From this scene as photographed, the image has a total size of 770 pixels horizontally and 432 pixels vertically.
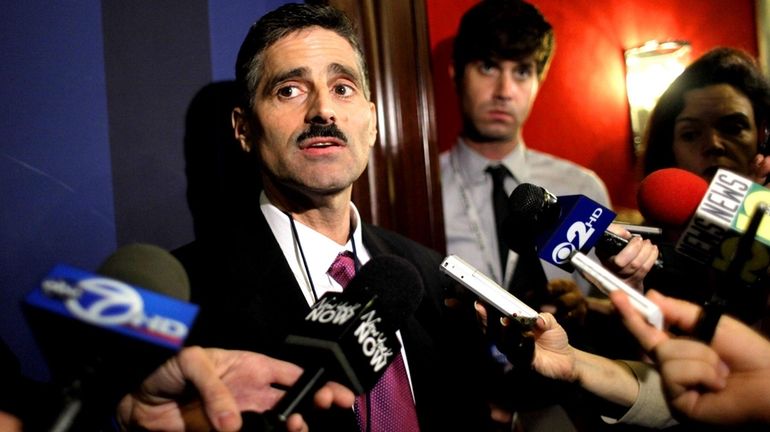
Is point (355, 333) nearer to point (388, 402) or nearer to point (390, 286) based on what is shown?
point (390, 286)

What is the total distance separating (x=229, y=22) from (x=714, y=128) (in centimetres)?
129

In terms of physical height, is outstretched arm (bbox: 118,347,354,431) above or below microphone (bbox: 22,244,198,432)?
below

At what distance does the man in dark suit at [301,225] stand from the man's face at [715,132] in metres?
0.75

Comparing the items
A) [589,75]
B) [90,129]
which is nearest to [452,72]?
[589,75]

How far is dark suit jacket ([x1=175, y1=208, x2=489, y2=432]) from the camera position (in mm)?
1069

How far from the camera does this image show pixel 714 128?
1378mm

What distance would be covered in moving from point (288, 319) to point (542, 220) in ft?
1.78

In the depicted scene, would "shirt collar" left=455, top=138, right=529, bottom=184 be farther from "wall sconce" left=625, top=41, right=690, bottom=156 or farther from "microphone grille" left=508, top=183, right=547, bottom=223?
"microphone grille" left=508, top=183, right=547, bottom=223

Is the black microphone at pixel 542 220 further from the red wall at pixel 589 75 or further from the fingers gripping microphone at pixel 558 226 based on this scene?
the red wall at pixel 589 75

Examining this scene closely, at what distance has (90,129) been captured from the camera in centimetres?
118

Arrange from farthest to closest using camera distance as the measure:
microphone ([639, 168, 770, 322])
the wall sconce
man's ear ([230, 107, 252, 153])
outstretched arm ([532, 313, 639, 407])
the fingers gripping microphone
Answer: the wall sconce → man's ear ([230, 107, 252, 153]) → outstretched arm ([532, 313, 639, 407]) → the fingers gripping microphone → microphone ([639, 168, 770, 322])

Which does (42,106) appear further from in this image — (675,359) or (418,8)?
(675,359)

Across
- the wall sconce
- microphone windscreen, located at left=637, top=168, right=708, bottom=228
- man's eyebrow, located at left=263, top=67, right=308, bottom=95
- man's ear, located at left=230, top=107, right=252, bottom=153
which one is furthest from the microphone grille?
the wall sconce

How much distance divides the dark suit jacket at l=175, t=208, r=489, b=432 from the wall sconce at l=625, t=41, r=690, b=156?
1.08m
